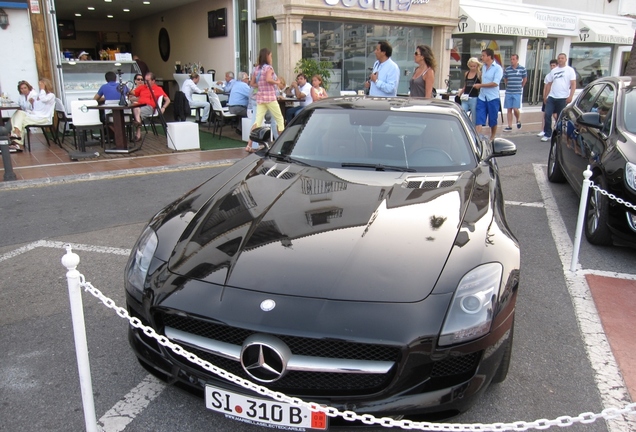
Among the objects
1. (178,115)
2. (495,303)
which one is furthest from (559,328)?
(178,115)

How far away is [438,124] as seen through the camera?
4.06 m

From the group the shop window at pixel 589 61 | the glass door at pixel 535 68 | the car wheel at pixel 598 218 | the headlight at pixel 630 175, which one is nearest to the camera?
the headlight at pixel 630 175

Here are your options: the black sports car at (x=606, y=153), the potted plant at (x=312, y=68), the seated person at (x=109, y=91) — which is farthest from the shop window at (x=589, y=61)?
the seated person at (x=109, y=91)

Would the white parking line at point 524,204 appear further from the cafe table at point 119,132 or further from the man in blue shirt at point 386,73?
the cafe table at point 119,132

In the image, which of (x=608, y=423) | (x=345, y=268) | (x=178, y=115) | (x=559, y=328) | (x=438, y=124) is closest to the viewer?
(x=345, y=268)

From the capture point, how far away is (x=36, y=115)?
34.0 ft

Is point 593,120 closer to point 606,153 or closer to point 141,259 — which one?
point 606,153

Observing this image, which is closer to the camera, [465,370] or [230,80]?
[465,370]

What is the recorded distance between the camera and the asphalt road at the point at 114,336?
2.63m

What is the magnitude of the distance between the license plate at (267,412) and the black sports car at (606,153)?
12.4ft

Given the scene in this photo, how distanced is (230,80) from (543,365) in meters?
12.5

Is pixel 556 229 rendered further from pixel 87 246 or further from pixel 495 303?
pixel 87 246

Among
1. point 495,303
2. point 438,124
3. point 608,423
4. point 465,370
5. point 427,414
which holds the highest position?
point 438,124

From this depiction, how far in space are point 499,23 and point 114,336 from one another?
18.2m
